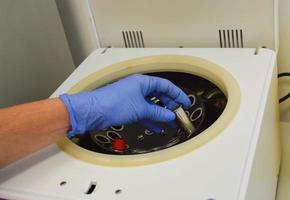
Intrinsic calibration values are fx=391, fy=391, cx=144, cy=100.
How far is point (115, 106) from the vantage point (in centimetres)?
92

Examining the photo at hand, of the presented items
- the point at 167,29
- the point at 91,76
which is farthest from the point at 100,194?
the point at 167,29

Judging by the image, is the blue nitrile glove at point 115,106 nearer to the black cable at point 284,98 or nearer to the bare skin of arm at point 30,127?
the bare skin of arm at point 30,127

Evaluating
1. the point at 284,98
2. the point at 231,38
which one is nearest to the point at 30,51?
the point at 231,38

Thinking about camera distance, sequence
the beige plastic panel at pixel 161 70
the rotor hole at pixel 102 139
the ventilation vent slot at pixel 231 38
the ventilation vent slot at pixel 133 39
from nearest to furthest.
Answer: the beige plastic panel at pixel 161 70 → the rotor hole at pixel 102 139 → the ventilation vent slot at pixel 231 38 → the ventilation vent slot at pixel 133 39

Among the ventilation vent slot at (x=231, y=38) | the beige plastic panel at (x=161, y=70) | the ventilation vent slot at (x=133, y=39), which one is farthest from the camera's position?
the ventilation vent slot at (x=133, y=39)

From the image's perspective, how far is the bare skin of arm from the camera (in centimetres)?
87

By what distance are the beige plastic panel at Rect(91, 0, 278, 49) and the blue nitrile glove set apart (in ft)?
0.95

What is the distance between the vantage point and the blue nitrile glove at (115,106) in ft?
2.98

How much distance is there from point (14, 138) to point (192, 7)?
24.8 inches

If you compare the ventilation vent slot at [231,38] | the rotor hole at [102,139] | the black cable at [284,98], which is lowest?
the black cable at [284,98]

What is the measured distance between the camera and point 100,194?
2.59 feet

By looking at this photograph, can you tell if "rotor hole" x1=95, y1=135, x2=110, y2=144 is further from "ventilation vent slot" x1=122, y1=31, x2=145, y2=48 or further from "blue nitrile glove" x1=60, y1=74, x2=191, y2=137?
"ventilation vent slot" x1=122, y1=31, x2=145, y2=48

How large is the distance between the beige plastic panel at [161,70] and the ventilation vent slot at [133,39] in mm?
144

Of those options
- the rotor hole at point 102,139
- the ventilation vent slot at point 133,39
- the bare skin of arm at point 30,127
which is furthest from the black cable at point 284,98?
the bare skin of arm at point 30,127
